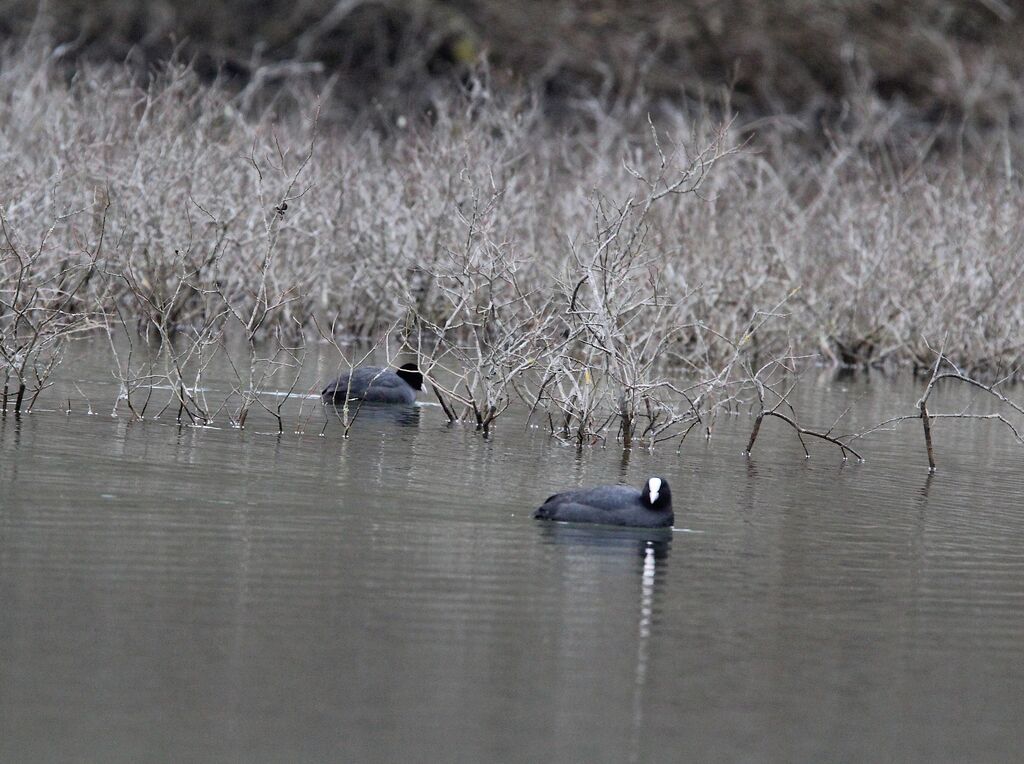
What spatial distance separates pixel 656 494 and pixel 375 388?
6078 mm

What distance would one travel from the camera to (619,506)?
417 inches

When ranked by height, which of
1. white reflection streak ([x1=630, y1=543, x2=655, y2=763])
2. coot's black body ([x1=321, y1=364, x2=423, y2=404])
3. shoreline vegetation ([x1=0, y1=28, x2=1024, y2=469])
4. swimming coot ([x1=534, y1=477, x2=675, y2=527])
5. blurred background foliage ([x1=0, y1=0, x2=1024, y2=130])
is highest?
blurred background foliage ([x1=0, y1=0, x2=1024, y2=130])

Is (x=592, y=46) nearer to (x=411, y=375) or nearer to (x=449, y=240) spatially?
(x=449, y=240)

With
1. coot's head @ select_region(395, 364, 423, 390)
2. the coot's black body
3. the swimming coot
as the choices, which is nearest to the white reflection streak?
the swimming coot

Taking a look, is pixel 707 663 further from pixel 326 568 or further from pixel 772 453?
pixel 772 453

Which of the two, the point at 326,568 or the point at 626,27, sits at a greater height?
the point at 626,27

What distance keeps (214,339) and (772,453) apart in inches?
160

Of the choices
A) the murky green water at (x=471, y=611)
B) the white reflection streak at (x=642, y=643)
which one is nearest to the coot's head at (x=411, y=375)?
the murky green water at (x=471, y=611)

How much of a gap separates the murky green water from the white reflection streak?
0.6 inches

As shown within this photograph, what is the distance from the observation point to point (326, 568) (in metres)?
9.12

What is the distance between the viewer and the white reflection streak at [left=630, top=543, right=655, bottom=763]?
268 inches

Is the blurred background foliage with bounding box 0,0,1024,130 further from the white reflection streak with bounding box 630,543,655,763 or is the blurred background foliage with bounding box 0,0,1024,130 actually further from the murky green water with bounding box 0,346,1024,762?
the white reflection streak with bounding box 630,543,655,763

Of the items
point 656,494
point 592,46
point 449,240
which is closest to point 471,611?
point 656,494

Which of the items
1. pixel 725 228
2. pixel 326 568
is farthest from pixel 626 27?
pixel 326 568
